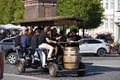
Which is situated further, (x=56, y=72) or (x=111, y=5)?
(x=111, y=5)

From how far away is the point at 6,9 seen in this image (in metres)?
80.4

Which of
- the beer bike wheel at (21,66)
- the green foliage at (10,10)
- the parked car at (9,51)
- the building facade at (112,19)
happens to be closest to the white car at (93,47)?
the parked car at (9,51)

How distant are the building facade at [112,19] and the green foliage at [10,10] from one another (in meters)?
11.9

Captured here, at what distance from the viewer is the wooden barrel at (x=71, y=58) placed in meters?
17.9

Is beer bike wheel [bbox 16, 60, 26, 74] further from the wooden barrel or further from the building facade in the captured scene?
the building facade

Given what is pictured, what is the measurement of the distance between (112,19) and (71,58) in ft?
175

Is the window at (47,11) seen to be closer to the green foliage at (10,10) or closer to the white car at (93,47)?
the white car at (93,47)

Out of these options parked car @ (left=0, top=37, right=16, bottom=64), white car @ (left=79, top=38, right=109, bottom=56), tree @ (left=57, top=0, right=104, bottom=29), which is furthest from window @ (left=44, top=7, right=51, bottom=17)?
tree @ (left=57, top=0, right=104, bottom=29)

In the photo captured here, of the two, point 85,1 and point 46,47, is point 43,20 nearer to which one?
point 46,47

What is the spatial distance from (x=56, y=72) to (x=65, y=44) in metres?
1.41

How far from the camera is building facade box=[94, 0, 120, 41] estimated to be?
6638 cm

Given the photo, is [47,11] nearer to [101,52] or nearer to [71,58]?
[101,52]

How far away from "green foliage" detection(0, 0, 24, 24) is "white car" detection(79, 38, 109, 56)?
30589mm

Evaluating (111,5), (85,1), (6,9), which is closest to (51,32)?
(85,1)
